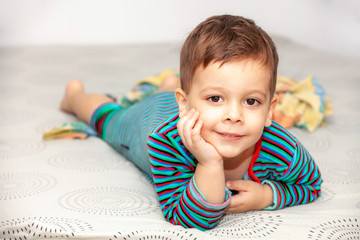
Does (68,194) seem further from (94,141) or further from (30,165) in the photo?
(94,141)

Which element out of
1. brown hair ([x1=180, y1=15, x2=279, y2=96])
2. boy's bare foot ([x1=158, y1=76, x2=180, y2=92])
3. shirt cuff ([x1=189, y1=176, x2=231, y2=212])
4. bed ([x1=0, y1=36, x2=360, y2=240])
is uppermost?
brown hair ([x1=180, y1=15, x2=279, y2=96])

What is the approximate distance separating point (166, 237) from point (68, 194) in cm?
26

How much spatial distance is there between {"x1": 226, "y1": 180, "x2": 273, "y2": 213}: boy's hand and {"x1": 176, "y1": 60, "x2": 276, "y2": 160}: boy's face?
0.10 m

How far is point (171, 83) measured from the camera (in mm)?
1307

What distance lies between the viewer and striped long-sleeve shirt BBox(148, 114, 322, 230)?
77 cm

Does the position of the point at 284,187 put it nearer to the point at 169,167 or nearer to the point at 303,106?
the point at 169,167

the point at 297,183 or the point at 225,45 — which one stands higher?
the point at 225,45

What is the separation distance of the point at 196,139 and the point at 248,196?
165 millimetres

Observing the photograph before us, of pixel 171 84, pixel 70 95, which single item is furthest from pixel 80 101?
pixel 171 84

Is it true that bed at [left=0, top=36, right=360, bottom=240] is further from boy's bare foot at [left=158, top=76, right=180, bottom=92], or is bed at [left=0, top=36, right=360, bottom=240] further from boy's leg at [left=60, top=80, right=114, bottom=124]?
boy's bare foot at [left=158, top=76, right=180, bottom=92]

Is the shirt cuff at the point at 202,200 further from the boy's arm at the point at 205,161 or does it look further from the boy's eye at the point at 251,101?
the boy's eye at the point at 251,101

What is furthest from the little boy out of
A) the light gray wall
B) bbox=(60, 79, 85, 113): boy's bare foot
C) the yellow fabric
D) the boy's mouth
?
the light gray wall

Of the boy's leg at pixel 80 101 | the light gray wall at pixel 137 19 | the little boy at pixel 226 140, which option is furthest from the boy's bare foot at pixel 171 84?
the light gray wall at pixel 137 19

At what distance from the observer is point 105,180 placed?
0.98m
